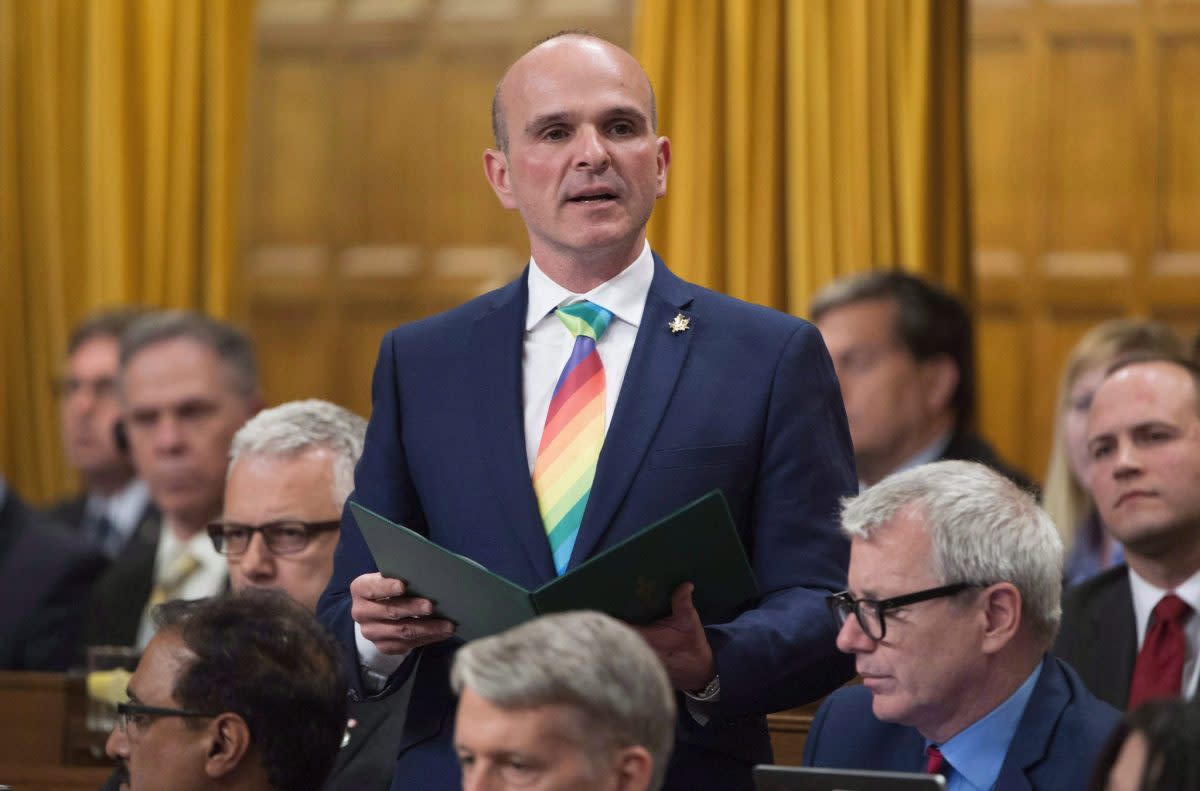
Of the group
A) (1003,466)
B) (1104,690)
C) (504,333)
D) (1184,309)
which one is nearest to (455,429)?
(504,333)

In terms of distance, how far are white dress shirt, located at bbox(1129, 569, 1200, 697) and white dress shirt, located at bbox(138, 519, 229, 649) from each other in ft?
7.38

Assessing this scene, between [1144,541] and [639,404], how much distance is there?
185cm

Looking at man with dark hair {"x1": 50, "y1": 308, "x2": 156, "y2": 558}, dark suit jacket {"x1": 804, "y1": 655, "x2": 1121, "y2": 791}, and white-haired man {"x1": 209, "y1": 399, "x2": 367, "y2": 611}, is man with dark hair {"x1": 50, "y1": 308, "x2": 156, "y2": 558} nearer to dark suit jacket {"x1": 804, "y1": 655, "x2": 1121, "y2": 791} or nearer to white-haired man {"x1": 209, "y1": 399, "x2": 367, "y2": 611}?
white-haired man {"x1": 209, "y1": 399, "x2": 367, "y2": 611}

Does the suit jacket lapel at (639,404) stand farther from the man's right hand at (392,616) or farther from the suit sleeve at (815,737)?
the suit sleeve at (815,737)

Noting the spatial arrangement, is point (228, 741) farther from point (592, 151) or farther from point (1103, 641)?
point (1103, 641)

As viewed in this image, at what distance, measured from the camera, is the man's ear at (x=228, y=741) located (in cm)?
296

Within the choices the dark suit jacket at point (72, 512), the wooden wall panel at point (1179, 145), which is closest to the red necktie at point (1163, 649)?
the wooden wall panel at point (1179, 145)

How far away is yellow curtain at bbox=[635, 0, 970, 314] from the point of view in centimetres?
602

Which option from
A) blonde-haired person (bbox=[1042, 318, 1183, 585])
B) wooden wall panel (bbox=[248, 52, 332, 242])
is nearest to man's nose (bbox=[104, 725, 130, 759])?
blonde-haired person (bbox=[1042, 318, 1183, 585])

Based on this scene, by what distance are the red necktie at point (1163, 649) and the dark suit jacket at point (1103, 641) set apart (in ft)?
0.10

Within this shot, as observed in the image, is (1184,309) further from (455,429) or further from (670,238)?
(455,429)

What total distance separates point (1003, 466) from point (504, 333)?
2.42 meters

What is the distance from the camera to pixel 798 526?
2.63 metres

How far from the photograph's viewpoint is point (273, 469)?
3.93 metres
